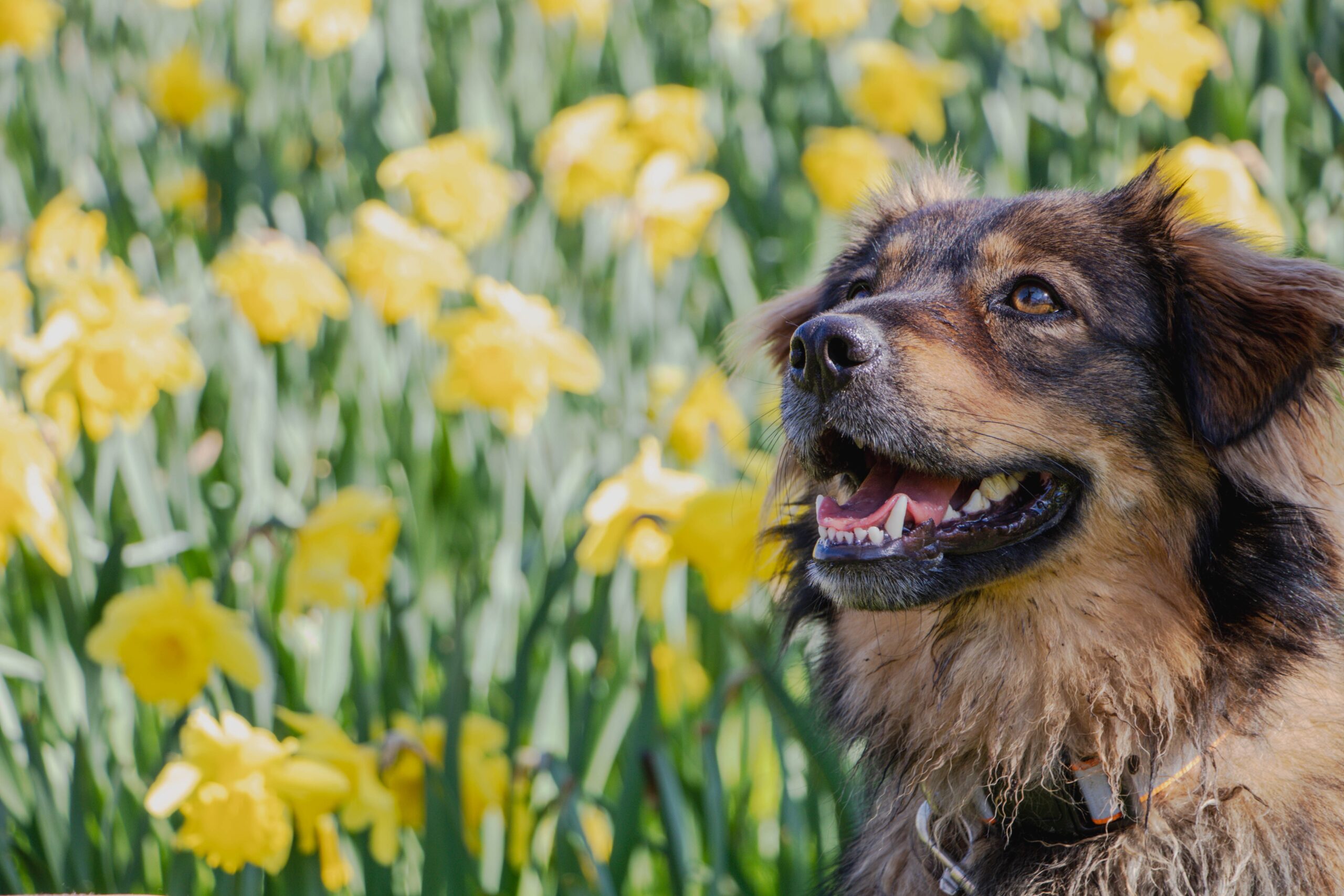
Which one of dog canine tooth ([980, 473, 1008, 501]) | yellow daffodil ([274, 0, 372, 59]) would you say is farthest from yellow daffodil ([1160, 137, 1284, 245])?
yellow daffodil ([274, 0, 372, 59])

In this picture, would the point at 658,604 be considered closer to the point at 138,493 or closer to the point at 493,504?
the point at 493,504

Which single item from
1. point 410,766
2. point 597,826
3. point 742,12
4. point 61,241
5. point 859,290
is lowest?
point 597,826

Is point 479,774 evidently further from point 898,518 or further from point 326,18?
point 326,18

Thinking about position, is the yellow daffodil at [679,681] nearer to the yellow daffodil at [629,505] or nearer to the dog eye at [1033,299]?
the yellow daffodil at [629,505]

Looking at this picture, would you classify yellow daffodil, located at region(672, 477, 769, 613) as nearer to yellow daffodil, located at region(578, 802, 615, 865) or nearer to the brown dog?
the brown dog

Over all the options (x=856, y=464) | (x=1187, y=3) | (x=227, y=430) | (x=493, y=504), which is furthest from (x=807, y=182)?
(x=856, y=464)

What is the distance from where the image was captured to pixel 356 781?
195cm

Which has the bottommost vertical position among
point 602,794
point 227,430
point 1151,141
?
point 602,794

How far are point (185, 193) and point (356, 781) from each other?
11.2 feet

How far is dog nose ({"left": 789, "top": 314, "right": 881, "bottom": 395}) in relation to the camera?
1874 millimetres

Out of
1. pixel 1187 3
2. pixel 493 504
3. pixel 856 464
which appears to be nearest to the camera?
pixel 856 464

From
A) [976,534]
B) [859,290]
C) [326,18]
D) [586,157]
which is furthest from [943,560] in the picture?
[326,18]

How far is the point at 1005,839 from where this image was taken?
1918 millimetres

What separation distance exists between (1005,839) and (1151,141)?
360 cm
